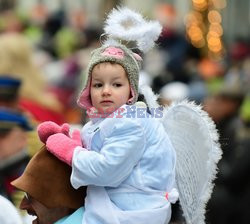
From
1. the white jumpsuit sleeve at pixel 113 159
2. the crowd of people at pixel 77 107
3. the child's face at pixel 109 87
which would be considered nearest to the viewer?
the white jumpsuit sleeve at pixel 113 159

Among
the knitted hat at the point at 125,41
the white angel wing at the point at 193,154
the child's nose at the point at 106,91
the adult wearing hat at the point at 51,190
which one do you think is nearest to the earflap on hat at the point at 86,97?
the knitted hat at the point at 125,41

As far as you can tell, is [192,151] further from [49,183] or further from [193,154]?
[49,183]

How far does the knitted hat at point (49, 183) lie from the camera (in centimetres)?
333

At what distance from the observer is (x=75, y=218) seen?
330 centimetres

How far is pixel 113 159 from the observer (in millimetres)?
3242

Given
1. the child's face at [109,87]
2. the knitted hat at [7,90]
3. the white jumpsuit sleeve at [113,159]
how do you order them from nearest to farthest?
the white jumpsuit sleeve at [113,159] < the child's face at [109,87] < the knitted hat at [7,90]

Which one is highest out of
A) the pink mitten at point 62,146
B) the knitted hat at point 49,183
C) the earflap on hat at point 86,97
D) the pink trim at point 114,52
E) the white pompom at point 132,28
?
the white pompom at point 132,28

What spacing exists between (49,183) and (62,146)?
16 centimetres

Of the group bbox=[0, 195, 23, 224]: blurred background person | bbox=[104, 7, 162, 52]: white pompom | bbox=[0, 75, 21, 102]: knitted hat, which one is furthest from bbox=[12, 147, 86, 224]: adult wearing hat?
bbox=[0, 75, 21, 102]: knitted hat

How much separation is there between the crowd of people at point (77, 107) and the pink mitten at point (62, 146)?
7 cm

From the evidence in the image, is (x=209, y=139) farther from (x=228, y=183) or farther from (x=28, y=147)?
(x=228, y=183)

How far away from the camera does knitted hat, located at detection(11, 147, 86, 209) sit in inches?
131

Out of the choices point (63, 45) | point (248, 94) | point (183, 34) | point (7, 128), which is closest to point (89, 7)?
point (63, 45)

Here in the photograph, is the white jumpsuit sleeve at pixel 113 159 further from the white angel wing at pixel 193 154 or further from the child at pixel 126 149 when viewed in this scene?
the white angel wing at pixel 193 154
